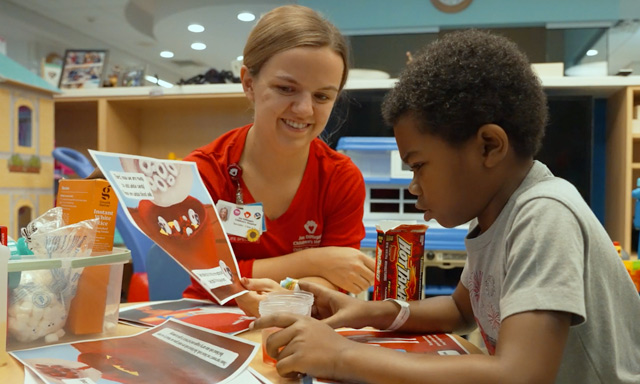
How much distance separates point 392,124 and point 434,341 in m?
0.32

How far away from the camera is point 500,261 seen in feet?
2.13

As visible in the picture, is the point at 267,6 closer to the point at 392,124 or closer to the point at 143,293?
the point at 143,293

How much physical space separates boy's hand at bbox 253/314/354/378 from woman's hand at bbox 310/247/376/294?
470mm

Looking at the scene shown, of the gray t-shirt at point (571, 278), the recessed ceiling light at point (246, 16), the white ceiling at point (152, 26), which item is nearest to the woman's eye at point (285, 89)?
the gray t-shirt at point (571, 278)

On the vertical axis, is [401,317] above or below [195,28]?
below

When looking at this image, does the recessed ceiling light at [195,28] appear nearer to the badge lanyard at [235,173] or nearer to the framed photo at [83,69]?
the framed photo at [83,69]

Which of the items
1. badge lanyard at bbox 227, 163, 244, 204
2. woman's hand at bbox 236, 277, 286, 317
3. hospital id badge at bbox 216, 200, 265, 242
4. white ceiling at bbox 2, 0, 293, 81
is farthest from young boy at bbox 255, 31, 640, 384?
white ceiling at bbox 2, 0, 293, 81

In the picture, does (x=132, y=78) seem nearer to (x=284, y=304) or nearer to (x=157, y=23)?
(x=157, y=23)

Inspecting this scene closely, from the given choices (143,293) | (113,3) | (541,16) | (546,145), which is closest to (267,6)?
(113,3)

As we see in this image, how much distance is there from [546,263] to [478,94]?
0.73 ft

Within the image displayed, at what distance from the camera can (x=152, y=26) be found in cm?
496

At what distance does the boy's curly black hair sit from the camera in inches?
25.3

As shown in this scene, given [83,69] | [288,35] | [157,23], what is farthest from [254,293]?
[157,23]

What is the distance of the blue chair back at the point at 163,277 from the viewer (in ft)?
4.39
